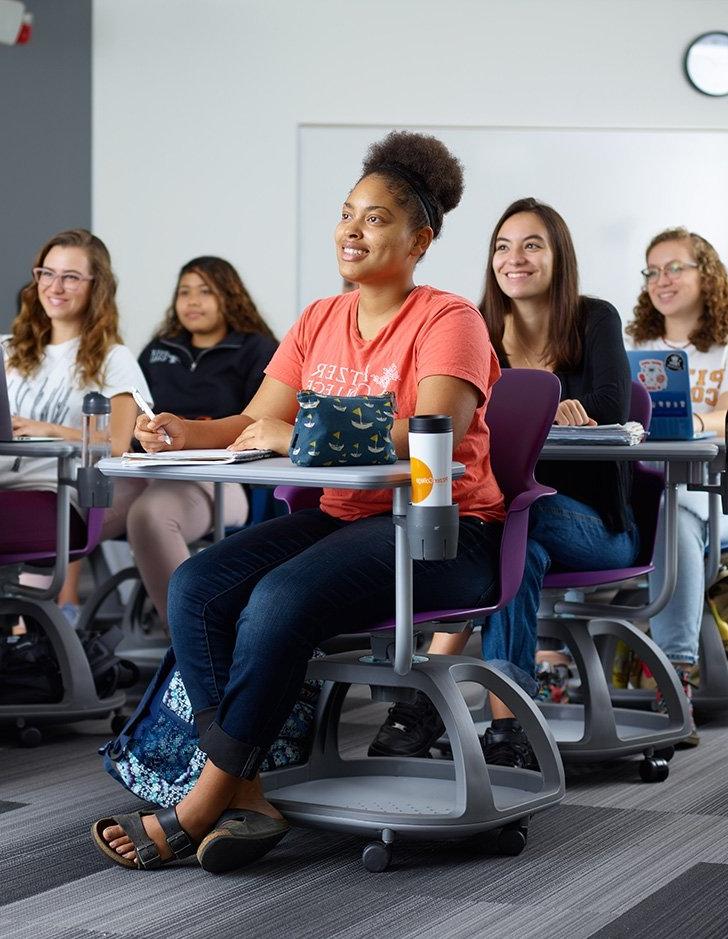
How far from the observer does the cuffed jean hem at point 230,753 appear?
204 centimetres

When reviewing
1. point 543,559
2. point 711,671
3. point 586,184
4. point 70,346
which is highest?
point 586,184

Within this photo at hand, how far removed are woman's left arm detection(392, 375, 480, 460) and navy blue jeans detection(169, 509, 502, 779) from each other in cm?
15

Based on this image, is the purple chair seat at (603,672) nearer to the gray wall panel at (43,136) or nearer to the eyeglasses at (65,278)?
the eyeglasses at (65,278)

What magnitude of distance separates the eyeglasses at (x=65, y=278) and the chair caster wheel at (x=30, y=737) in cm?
126

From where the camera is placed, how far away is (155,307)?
6227 millimetres

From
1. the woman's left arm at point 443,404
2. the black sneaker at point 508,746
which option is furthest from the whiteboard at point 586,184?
the woman's left arm at point 443,404

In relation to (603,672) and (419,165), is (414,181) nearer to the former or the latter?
(419,165)

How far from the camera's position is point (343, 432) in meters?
2.01

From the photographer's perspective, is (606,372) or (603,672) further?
(606,372)

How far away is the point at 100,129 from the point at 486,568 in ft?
14.7

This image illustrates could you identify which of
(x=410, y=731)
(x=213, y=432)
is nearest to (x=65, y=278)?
(x=213, y=432)

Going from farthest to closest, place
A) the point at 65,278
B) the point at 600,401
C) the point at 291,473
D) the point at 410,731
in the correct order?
1. the point at 65,278
2. the point at 600,401
3. the point at 410,731
4. the point at 291,473

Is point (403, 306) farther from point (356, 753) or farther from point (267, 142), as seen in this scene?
point (267, 142)

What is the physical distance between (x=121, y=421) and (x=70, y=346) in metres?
0.31
